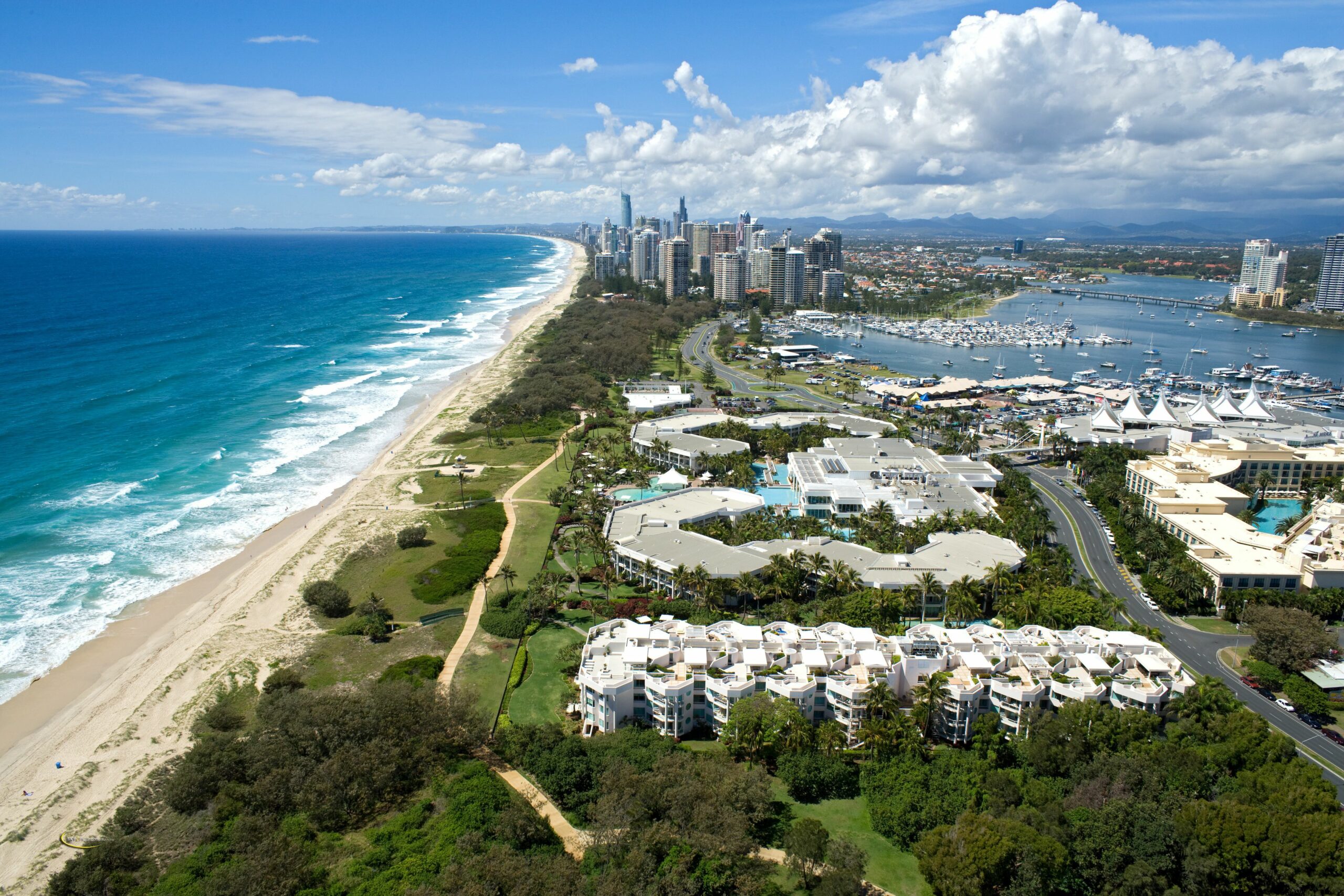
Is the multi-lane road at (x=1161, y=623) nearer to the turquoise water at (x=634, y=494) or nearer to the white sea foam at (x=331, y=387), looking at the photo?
the turquoise water at (x=634, y=494)

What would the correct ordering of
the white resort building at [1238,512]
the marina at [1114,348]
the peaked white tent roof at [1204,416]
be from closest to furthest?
the white resort building at [1238,512]
the peaked white tent roof at [1204,416]
the marina at [1114,348]

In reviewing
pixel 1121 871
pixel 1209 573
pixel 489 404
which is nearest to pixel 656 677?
pixel 1121 871

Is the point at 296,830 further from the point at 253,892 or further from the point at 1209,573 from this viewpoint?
the point at 1209,573

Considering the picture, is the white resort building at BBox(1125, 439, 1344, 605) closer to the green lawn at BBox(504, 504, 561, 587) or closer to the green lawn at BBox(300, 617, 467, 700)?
the green lawn at BBox(504, 504, 561, 587)

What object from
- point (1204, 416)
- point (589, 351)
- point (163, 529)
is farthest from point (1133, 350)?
point (163, 529)

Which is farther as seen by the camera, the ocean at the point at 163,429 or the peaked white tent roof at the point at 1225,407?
the peaked white tent roof at the point at 1225,407

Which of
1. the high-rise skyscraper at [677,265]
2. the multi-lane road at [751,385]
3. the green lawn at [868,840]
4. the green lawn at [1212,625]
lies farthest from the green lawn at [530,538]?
the high-rise skyscraper at [677,265]
